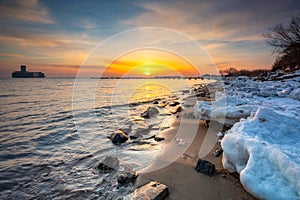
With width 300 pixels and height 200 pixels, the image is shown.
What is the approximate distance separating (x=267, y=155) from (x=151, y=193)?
5.87 feet

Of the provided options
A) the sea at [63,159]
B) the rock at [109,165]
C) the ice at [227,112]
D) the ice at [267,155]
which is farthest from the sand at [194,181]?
the ice at [227,112]

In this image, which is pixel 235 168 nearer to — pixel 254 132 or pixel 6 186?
pixel 254 132

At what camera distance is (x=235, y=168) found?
2906mm

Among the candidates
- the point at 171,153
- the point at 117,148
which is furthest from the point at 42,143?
the point at 171,153

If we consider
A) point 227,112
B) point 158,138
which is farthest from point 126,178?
point 227,112

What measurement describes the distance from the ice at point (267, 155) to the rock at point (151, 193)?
46.2 inches

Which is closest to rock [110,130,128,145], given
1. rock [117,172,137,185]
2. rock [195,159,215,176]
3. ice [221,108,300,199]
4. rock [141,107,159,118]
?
rock [117,172,137,185]

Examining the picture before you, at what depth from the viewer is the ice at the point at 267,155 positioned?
1.93 metres

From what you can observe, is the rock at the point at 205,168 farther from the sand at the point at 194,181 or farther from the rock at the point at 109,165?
the rock at the point at 109,165

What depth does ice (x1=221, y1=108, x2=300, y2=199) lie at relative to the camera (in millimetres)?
1927

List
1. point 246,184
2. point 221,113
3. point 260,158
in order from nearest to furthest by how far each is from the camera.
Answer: point 246,184, point 260,158, point 221,113

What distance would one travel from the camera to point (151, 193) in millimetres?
2537

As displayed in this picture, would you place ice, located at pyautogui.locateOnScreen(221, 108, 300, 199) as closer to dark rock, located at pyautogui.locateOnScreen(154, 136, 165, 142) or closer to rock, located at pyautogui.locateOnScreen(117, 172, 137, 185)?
rock, located at pyautogui.locateOnScreen(117, 172, 137, 185)

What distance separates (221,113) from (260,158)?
2758 mm
